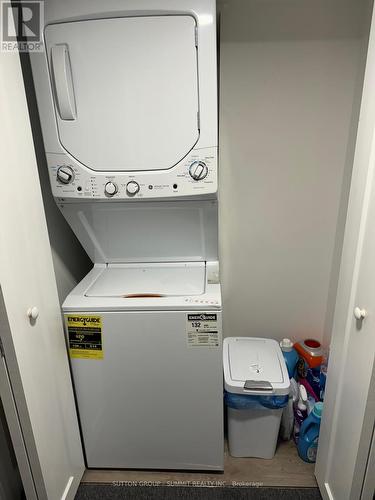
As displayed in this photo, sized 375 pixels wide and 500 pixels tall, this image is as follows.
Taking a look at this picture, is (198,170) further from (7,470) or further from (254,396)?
(7,470)

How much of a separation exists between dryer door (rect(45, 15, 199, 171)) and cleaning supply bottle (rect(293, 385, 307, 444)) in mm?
1348

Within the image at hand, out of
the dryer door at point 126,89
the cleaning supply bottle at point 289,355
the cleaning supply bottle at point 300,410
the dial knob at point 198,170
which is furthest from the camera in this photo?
the cleaning supply bottle at point 289,355

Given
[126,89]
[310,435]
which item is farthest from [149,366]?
[126,89]

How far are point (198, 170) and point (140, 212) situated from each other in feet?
1.13

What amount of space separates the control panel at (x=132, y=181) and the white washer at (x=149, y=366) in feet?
1.40

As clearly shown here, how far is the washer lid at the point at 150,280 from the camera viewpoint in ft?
4.93

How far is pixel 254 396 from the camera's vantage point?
1.63 m

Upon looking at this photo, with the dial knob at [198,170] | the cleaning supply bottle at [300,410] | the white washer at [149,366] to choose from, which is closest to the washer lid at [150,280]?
the white washer at [149,366]

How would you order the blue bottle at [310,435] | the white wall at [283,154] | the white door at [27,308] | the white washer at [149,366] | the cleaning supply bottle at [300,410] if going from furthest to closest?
the cleaning supply bottle at [300,410], the blue bottle at [310,435], the white wall at [283,154], the white washer at [149,366], the white door at [27,308]

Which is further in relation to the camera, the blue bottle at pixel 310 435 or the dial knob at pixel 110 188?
the blue bottle at pixel 310 435

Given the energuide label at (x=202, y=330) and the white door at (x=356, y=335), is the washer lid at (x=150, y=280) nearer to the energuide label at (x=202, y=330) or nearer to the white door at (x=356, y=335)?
the energuide label at (x=202, y=330)

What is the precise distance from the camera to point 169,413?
62.1 inches

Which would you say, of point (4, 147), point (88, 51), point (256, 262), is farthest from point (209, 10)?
point (256, 262)

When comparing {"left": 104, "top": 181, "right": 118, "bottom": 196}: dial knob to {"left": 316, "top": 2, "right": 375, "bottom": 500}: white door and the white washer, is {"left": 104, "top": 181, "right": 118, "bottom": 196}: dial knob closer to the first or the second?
the white washer
